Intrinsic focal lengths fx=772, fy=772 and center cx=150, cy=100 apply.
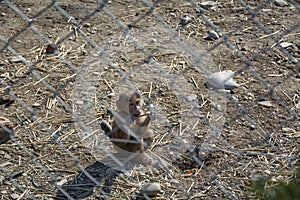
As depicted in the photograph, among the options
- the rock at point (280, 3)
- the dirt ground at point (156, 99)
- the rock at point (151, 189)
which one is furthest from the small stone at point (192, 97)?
the rock at point (280, 3)

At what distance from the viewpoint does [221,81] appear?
12.7 feet

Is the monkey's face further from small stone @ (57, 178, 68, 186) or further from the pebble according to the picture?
the pebble

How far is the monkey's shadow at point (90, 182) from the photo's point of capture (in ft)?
10.3

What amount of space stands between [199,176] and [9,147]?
849 millimetres

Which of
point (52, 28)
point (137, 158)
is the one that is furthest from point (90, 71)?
point (137, 158)

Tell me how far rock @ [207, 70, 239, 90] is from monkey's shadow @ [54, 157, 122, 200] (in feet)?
2.63

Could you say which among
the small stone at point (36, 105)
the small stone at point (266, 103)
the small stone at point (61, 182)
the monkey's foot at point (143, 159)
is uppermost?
the monkey's foot at point (143, 159)

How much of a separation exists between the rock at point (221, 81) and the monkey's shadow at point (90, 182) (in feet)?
2.63

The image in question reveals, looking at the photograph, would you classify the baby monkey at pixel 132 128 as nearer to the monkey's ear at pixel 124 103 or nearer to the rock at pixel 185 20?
the monkey's ear at pixel 124 103

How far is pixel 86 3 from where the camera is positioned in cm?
457

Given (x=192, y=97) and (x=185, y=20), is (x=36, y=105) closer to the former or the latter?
(x=192, y=97)

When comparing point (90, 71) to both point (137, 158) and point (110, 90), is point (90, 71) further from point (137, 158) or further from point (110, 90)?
point (137, 158)

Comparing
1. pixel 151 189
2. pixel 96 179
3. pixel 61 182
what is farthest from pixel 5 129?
pixel 151 189

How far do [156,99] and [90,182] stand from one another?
26.8 inches
